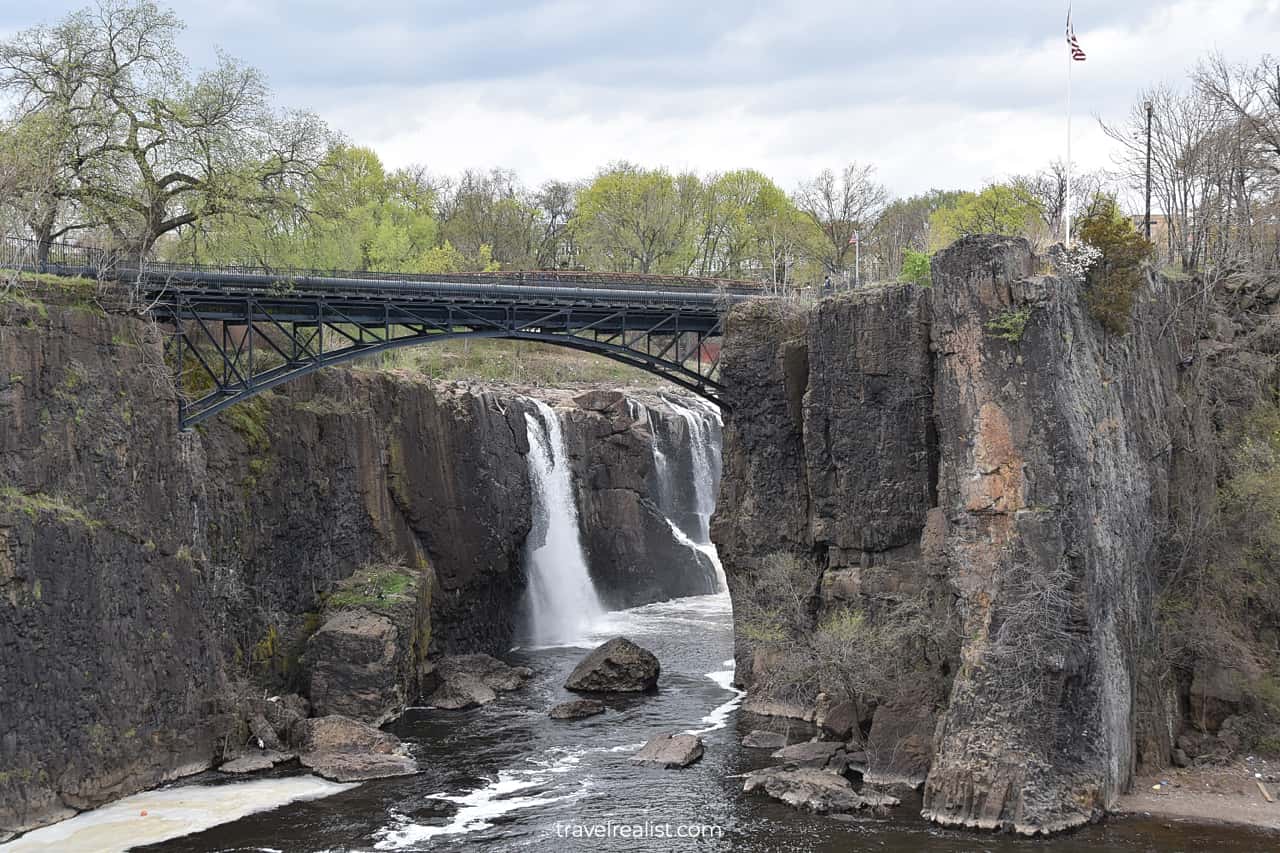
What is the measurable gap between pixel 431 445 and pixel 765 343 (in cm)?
1335

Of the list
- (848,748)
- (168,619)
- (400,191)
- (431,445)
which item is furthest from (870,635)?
(400,191)

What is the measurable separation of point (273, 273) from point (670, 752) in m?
18.2

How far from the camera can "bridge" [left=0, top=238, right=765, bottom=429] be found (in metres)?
34.3

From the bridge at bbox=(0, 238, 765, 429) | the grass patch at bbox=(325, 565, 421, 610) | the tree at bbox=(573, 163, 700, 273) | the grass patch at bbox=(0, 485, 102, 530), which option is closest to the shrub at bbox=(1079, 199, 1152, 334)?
the bridge at bbox=(0, 238, 765, 429)

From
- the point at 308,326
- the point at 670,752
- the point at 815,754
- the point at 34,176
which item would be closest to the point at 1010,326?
the point at 815,754

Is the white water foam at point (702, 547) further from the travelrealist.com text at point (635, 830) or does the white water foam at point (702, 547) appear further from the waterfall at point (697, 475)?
the travelrealist.com text at point (635, 830)

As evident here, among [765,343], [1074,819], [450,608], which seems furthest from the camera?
[450,608]

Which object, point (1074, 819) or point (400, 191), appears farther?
point (400, 191)

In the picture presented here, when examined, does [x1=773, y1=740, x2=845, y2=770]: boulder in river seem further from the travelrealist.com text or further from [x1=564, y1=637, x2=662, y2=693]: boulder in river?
[x1=564, y1=637, x2=662, y2=693]: boulder in river

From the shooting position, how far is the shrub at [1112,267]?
29969mm

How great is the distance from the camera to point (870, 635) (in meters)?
31.6

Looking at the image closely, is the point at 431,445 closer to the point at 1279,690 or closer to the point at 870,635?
the point at 870,635

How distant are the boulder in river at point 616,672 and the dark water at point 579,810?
1.95 meters

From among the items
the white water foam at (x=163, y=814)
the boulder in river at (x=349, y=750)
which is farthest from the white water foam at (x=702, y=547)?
the white water foam at (x=163, y=814)
